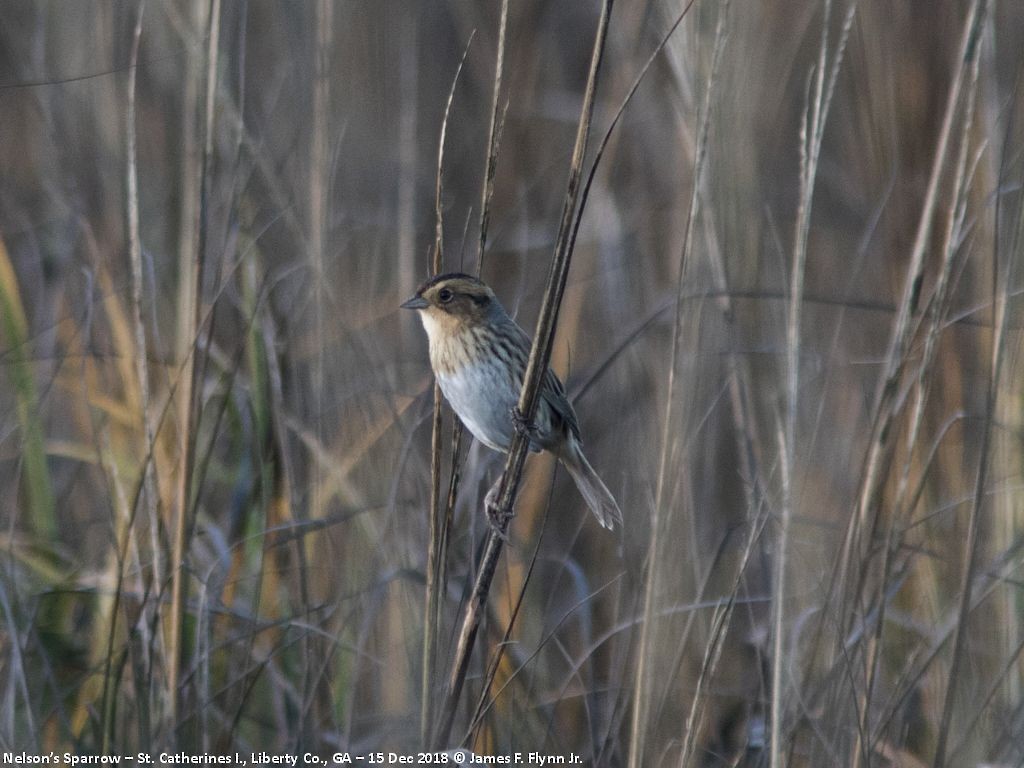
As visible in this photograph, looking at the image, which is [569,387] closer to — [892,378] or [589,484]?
[589,484]

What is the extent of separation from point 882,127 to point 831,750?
161 cm

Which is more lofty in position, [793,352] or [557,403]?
[793,352]

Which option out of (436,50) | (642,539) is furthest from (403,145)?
(436,50)

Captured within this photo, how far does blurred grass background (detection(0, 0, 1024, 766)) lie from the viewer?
184 cm

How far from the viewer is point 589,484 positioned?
2.66 metres

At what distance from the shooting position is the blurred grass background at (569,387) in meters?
1.84

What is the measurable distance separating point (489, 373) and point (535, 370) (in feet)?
3.76

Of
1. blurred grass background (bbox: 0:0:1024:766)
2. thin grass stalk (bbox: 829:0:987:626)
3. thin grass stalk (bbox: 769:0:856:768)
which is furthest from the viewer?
blurred grass background (bbox: 0:0:1024:766)

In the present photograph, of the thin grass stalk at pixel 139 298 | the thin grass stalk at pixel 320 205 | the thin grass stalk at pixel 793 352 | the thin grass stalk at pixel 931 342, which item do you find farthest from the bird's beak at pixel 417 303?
the thin grass stalk at pixel 931 342

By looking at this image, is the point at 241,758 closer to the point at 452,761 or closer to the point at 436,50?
the point at 452,761

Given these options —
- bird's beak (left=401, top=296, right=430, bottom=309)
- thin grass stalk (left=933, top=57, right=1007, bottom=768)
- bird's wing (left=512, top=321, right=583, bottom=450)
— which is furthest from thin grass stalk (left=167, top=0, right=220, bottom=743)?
thin grass stalk (left=933, top=57, right=1007, bottom=768)

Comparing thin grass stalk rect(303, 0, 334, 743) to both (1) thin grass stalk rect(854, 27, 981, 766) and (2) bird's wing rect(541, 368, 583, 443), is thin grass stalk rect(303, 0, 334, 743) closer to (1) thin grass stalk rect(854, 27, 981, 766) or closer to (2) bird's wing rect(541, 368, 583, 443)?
(2) bird's wing rect(541, 368, 583, 443)

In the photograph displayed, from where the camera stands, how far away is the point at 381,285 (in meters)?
3.22

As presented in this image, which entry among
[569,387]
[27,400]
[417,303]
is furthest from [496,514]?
[27,400]
